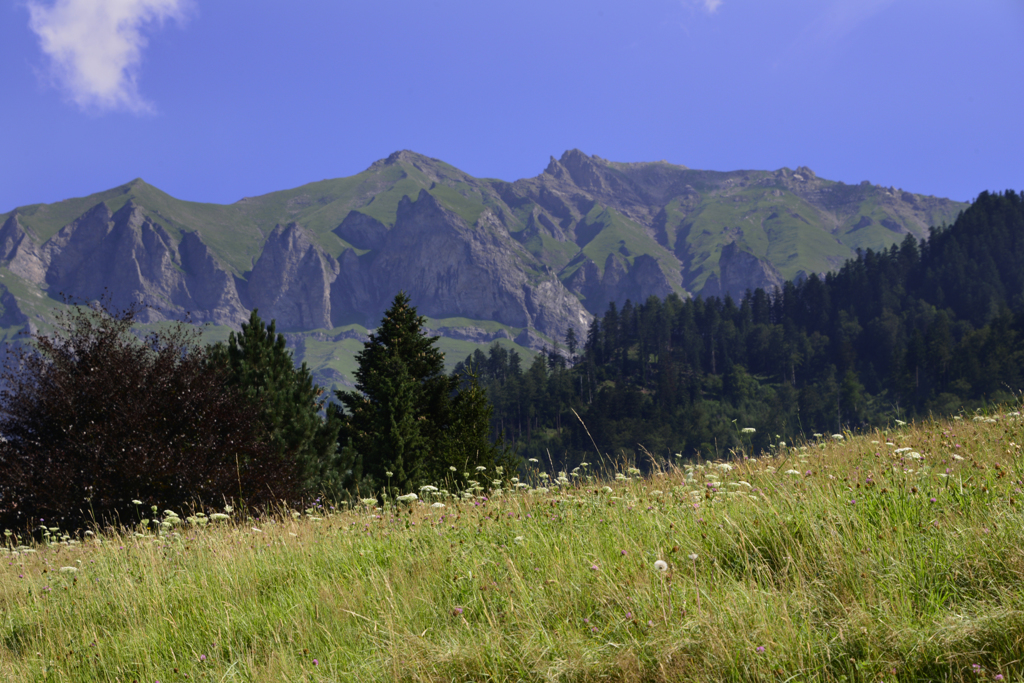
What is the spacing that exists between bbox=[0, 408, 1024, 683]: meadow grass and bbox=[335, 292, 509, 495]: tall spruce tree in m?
23.1

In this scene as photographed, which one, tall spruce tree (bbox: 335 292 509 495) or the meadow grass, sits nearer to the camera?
the meadow grass

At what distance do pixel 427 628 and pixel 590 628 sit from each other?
4.52ft

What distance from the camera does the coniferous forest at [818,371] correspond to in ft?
488

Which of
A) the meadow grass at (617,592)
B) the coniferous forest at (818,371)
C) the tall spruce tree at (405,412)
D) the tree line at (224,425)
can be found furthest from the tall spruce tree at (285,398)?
the coniferous forest at (818,371)

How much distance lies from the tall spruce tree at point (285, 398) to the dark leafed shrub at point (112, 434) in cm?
814

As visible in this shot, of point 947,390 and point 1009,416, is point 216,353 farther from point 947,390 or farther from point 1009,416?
point 947,390

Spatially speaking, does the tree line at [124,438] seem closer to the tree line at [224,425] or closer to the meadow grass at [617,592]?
the tree line at [224,425]

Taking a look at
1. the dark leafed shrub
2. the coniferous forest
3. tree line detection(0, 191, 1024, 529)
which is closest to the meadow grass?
tree line detection(0, 191, 1024, 529)

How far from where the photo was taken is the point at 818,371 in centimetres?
18550

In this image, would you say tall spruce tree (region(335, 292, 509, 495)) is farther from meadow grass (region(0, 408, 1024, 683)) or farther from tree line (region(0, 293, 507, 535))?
meadow grass (region(0, 408, 1024, 683))

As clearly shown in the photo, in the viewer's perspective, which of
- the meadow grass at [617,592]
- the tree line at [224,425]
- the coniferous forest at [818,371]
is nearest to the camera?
the meadow grass at [617,592]

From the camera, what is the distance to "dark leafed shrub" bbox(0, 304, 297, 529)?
15.9 m

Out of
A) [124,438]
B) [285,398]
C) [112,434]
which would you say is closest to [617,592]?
[124,438]

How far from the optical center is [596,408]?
557ft
